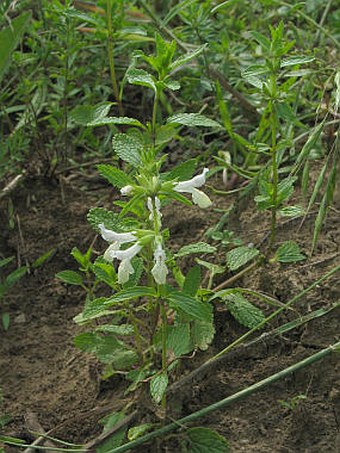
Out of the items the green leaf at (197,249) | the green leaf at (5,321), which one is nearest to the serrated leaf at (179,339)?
the green leaf at (197,249)

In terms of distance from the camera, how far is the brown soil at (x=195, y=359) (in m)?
1.62

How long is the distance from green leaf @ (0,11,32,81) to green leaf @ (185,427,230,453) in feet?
2.37

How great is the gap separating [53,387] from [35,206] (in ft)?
1.86

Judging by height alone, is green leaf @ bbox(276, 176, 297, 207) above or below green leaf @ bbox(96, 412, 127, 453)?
above

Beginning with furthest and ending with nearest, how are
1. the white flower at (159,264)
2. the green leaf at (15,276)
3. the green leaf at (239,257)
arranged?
the green leaf at (15,276) < the green leaf at (239,257) < the white flower at (159,264)

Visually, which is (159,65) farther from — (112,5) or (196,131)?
(196,131)

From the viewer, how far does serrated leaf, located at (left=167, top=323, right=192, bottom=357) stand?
153 centimetres

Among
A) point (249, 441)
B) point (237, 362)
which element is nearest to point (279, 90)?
point (237, 362)

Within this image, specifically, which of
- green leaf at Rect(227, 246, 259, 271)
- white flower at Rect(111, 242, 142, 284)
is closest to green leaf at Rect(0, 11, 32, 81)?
white flower at Rect(111, 242, 142, 284)

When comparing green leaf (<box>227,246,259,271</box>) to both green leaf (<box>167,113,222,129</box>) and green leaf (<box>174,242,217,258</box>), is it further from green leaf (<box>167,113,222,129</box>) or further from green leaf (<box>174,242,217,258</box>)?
green leaf (<box>167,113,222,129</box>)

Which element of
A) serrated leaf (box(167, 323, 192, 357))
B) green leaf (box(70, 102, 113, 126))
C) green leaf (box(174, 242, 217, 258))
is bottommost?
serrated leaf (box(167, 323, 192, 357))

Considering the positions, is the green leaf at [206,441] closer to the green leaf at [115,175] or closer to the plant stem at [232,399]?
the plant stem at [232,399]

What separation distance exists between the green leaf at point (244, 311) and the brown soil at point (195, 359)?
2.5 inches

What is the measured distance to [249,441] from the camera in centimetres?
159
